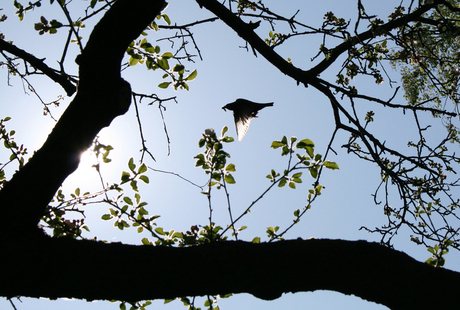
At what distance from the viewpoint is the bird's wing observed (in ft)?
9.46

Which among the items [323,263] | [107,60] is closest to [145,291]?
[323,263]

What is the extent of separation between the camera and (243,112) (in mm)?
2900

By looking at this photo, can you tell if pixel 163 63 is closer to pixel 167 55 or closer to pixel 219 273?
pixel 167 55

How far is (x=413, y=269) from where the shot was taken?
1302mm

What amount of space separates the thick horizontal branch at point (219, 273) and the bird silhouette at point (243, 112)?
5.31 feet

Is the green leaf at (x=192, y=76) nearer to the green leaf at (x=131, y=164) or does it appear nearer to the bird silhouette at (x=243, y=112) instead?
the bird silhouette at (x=243, y=112)

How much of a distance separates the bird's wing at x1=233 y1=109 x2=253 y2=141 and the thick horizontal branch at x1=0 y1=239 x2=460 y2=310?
1682 millimetres


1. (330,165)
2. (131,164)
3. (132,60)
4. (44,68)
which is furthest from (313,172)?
(44,68)

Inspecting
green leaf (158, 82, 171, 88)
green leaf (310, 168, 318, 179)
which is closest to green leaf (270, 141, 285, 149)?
green leaf (310, 168, 318, 179)

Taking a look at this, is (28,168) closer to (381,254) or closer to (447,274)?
(381,254)

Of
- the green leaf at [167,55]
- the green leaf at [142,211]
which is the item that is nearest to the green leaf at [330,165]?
the green leaf at [142,211]

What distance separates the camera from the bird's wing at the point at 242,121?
2.88 m

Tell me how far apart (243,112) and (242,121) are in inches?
3.8

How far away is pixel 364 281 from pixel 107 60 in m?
1.77
